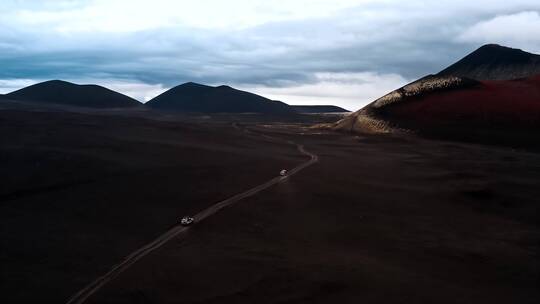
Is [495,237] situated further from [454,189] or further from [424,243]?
[454,189]

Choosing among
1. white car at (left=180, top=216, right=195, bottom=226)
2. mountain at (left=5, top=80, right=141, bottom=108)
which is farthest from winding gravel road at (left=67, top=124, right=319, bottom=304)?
mountain at (left=5, top=80, right=141, bottom=108)

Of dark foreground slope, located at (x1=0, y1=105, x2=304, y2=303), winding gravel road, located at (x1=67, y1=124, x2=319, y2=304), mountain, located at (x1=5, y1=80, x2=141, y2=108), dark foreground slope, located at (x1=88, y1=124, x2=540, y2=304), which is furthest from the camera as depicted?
mountain, located at (x1=5, y1=80, x2=141, y2=108)

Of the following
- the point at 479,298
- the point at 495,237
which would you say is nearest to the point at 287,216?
the point at 495,237

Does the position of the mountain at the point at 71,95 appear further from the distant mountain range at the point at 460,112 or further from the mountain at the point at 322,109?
the distant mountain range at the point at 460,112

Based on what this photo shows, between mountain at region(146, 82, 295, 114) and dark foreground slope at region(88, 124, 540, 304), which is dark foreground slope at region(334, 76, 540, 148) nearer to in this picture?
dark foreground slope at region(88, 124, 540, 304)

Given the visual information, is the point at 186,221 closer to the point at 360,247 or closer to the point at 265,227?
the point at 265,227

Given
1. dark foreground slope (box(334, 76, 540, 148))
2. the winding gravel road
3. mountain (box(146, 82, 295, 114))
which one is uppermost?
mountain (box(146, 82, 295, 114))

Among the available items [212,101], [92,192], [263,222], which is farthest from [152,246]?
[212,101]
